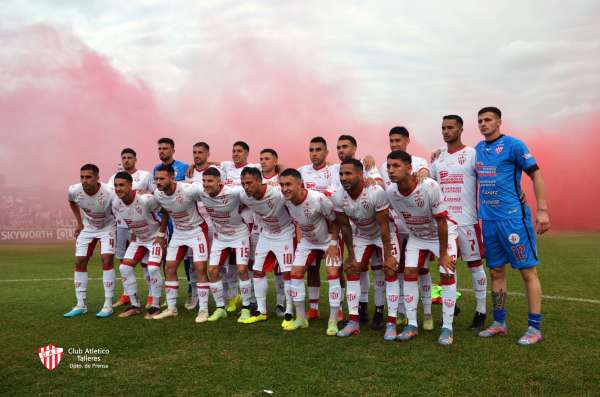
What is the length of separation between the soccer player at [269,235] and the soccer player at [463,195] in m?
2.52

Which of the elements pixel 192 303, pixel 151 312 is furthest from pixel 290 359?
pixel 192 303

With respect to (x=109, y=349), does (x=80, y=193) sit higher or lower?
higher

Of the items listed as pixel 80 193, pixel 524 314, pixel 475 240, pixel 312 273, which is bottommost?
pixel 524 314

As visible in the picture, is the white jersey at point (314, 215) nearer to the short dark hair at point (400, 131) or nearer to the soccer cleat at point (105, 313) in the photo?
the short dark hair at point (400, 131)

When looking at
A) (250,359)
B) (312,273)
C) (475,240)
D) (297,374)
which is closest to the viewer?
(297,374)

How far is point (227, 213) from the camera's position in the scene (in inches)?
303

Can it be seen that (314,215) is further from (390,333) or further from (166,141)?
(166,141)

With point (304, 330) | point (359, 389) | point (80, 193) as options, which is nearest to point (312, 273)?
point (304, 330)

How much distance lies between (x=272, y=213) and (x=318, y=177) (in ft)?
3.86

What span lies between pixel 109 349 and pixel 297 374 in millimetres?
2779

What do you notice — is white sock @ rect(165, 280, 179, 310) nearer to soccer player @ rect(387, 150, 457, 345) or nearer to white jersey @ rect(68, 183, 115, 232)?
white jersey @ rect(68, 183, 115, 232)

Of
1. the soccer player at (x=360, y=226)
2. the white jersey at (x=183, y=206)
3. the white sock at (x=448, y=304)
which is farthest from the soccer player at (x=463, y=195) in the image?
the white jersey at (x=183, y=206)

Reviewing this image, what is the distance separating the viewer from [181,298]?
393 inches

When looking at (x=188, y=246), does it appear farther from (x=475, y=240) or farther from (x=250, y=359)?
(x=475, y=240)
